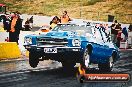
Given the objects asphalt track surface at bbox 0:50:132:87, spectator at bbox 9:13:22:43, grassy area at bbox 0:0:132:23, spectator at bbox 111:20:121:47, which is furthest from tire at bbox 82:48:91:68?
grassy area at bbox 0:0:132:23

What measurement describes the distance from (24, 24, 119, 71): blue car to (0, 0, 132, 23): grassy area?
43317 millimetres

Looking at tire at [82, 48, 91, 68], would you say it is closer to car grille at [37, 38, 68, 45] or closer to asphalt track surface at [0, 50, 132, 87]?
asphalt track surface at [0, 50, 132, 87]

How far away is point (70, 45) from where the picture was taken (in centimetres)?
1355

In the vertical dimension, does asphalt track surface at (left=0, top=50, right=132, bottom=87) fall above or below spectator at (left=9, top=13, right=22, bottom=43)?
below

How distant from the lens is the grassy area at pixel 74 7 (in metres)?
63.8

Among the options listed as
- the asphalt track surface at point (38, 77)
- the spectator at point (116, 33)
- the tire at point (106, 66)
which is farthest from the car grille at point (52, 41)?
the spectator at point (116, 33)

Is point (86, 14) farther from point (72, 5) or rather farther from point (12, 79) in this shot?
point (12, 79)

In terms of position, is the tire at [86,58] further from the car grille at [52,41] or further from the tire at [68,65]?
the tire at [68,65]

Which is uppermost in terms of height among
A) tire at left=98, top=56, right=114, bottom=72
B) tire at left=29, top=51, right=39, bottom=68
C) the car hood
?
the car hood

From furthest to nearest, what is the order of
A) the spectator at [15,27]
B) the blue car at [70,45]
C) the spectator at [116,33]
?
1. the spectator at [116,33]
2. the spectator at [15,27]
3. the blue car at [70,45]

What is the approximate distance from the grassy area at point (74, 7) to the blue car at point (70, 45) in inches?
1705

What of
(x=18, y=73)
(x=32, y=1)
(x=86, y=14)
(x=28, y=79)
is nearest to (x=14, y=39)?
(x=18, y=73)

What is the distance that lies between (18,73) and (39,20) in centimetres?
3725

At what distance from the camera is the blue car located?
13.6m
